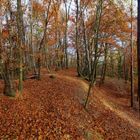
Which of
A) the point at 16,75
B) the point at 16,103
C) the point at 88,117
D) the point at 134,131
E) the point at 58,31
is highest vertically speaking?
the point at 58,31

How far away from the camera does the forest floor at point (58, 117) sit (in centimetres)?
1099

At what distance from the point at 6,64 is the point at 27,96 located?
2286 mm

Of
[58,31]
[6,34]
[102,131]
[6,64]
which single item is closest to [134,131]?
[102,131]

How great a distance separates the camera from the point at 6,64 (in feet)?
46.0

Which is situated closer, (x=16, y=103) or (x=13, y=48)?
(x=16, y=103)

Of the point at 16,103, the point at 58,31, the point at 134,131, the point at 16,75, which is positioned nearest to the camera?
the point at 16,103

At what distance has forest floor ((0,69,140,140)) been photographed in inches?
433

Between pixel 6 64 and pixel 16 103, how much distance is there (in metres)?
2.28

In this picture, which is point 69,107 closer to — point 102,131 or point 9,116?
point 102,131

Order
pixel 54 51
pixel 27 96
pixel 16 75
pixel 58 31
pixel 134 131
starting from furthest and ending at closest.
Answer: pixel 58 31
pixel 54 51
pixel 16 75
pixel 134 131
pixel 27 96

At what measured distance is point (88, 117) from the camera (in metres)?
15.4

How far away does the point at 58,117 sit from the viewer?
520 inches

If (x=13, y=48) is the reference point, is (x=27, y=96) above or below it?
below

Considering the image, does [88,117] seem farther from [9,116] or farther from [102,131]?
[9,116]
